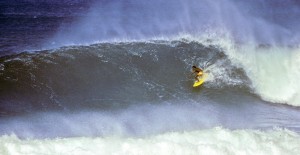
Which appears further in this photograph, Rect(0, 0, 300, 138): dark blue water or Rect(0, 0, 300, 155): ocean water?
Rect(0, 0, 300, 138): dark blue water

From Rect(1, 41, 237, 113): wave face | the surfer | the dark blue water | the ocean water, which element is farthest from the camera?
the surfer

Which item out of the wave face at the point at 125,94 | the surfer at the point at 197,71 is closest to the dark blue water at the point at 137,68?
the wave face at the point at 125,94

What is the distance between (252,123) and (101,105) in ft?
23.6

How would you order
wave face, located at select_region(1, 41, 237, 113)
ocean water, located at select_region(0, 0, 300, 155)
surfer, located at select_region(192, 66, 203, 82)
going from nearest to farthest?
ocean water, located at select_region(0, 0, 300, 155)
wave face, located at select_region(1, 41, 237, 113)
surfer, located at select_region(192, 66, 203, 82)

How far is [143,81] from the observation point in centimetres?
1998

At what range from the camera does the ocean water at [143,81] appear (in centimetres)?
1566

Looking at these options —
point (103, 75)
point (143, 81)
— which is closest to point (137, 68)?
point (143, 81)

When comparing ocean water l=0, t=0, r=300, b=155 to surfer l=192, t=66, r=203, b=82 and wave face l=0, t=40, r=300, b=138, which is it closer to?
wave face l=0, t=40, r=300, b=138

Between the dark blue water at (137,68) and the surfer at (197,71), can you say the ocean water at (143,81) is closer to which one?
the dark blue water at (137,68)

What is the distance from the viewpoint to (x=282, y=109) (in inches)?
738

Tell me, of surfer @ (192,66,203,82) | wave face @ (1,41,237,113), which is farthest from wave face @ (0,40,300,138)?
surfer @ (192,66,203,82)

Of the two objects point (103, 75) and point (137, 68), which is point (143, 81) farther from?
point (103, 75)

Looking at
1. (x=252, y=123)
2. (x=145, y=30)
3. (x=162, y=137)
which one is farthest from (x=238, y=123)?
(x=145, y=30)

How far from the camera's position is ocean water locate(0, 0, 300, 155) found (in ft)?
51.4
